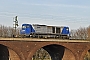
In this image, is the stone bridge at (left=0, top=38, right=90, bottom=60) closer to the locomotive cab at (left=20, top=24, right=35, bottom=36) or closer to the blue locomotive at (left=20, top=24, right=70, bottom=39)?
the blue locomotive at (left=20, top=24, right=70, bottom=39)

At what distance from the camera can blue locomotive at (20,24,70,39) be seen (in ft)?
131

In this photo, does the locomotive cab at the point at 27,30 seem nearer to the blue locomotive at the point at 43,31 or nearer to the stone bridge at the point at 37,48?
the blue locomotive at the point at 43,31

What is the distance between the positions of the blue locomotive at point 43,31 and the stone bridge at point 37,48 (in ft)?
8.56

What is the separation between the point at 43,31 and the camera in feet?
137

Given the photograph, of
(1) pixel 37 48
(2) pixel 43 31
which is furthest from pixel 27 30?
(1) pixel 37 48

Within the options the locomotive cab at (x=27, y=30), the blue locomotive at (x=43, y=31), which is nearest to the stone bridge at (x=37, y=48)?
the blue locomotive at (x=43, y=31)

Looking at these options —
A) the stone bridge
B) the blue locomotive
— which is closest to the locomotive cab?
the blue locomotive

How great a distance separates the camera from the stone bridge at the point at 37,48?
3359 cm

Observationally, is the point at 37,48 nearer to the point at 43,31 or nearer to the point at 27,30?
the point at 27,30

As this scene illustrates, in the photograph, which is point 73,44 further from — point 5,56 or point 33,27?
point 5,56

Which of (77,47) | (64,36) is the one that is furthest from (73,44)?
(64,36)

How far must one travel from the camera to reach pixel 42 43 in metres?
35.9

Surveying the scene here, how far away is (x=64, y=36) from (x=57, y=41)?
224 inches

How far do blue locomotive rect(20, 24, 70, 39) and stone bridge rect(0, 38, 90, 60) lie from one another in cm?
261
